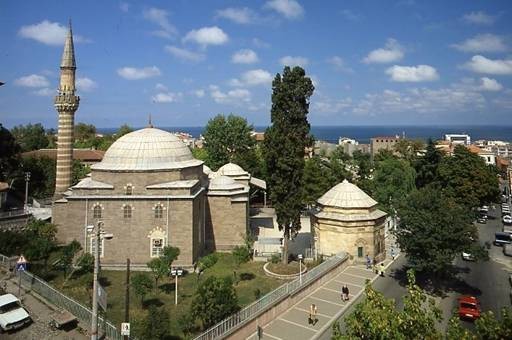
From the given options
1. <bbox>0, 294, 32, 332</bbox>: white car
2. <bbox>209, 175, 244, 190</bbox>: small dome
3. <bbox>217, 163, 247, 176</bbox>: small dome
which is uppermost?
<bbox>217, 163, 247, 176</bbox>: small dome

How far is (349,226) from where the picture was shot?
29.3 metres

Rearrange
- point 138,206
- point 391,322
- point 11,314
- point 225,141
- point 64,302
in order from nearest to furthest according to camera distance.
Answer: point 391,322 → point 11,314 → point 64,302 → point 138,206 → point 225,141

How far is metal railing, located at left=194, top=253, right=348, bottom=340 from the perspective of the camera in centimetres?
1636

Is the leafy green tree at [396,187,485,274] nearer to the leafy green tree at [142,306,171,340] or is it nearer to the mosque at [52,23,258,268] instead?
the mosque at [52,23,258,268]

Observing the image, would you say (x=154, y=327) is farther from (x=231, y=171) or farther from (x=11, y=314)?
(x=231, y=171)

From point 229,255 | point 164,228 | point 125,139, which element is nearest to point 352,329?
point 164,228

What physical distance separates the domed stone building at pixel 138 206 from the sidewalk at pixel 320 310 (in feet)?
29.7

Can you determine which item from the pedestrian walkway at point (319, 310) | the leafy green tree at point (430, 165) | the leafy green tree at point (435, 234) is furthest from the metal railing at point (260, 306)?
the leafy green tree at point (430, 165)

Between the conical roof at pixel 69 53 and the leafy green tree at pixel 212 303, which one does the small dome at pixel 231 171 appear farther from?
the leafy green tree at pixel 212 303

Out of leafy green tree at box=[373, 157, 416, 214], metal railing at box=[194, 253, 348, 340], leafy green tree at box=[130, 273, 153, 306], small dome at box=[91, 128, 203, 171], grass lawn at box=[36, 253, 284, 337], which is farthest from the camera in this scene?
leafy green tree at box=[373, 157, 416, 214]

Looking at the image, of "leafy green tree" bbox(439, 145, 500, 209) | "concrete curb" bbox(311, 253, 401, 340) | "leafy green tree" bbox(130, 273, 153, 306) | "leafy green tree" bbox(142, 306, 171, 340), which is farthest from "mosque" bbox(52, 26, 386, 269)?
"leafy green tree" bbox(439, 145, 500, 209)

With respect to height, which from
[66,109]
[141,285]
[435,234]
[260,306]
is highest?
[66,109]

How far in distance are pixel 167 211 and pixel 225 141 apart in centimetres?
3258

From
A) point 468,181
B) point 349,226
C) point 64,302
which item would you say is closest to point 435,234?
point 349,226
